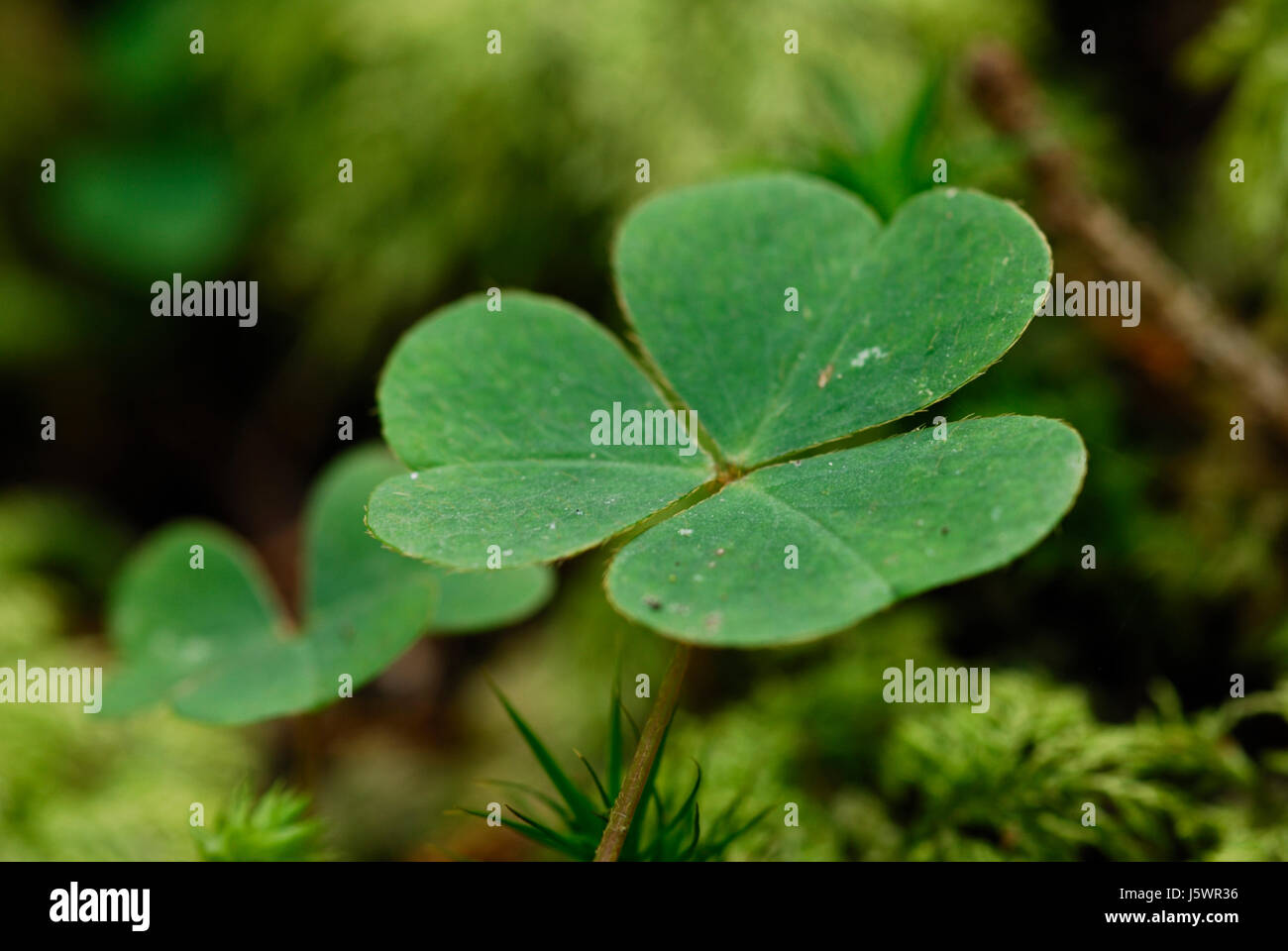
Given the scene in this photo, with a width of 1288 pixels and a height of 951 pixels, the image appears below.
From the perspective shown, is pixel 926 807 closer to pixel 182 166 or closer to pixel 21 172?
pixel 182 166

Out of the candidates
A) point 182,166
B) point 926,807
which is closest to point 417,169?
point 182,166

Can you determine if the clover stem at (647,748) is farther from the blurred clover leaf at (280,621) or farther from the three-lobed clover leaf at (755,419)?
the blurred clover leaf at (280,621)

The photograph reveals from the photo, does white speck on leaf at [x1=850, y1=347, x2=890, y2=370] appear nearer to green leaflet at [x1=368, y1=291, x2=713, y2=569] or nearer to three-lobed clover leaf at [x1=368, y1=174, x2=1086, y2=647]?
three-lobed clover leaf at [x1=368, y1=174, x2=1086, y2=647]

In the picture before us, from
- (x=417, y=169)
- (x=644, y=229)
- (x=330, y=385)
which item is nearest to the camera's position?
(x=644, y=229)

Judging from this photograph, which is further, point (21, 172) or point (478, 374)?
point (21, 172)

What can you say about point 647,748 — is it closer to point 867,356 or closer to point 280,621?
point 867,356

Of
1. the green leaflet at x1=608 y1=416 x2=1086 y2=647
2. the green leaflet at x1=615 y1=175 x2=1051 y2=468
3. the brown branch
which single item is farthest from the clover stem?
the brown branch
